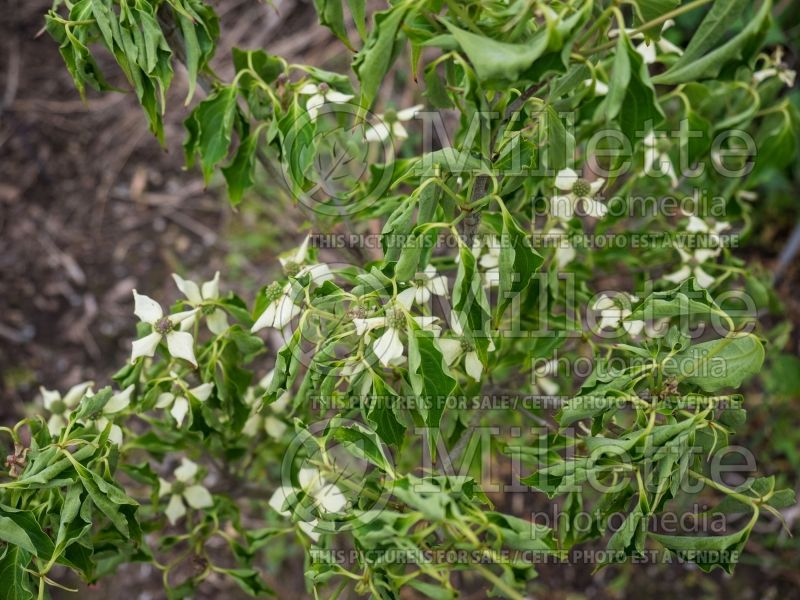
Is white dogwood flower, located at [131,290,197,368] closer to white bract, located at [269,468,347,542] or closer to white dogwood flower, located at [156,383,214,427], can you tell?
white dogwood flower, located at [156,383,214,427]

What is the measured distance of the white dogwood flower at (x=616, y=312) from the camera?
3.69ft

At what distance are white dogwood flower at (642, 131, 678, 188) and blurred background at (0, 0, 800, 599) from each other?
0.87 metres

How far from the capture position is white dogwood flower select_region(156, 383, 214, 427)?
112cm

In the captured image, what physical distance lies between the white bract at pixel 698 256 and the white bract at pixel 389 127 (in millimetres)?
521

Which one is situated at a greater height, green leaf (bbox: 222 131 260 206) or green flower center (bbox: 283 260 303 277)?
green leaf (bbox: 222 131 260 206)

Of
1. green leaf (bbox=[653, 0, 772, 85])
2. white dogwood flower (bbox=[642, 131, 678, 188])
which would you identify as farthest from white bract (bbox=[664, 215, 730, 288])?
green leaf (bbox=[653, 0, 772, 85])

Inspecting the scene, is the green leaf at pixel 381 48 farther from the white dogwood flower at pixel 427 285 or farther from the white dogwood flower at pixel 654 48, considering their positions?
the white dogwood flower at pixel 654 48

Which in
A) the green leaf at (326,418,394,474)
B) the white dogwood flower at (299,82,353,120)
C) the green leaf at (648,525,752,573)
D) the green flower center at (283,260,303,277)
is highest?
the white dogwood flower at (299,82,353,120)

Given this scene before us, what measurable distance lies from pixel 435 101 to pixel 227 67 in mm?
1827

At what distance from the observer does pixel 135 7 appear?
0.99 m

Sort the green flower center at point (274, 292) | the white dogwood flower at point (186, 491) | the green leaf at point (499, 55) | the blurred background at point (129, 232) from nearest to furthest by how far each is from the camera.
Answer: the green leaf at point (499, 55) < the green flower center at point (274, 292) < the white dogwood flower at point (186, 491) < the blurred background at point (129, 232)

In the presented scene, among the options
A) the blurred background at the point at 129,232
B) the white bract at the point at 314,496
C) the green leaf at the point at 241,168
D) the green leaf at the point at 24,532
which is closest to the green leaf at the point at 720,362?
the white bract at the point at 314,496

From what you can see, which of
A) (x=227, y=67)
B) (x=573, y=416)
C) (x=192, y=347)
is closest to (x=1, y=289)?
(x=227, y=67)

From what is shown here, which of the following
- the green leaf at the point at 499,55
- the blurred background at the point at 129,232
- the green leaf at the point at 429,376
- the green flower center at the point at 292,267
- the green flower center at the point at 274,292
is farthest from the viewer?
the blurred background at the point at 129,232
